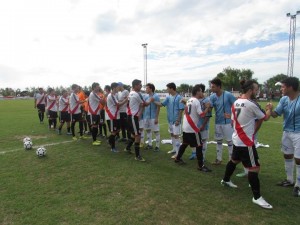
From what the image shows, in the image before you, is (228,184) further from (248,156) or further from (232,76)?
(232,76)

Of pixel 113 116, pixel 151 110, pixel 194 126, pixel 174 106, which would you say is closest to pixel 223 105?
pixel 194 126

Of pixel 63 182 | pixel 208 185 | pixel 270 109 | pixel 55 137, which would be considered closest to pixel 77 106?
pixel 55 137

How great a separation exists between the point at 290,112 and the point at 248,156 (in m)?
1.47

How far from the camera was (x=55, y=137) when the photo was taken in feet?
37.6

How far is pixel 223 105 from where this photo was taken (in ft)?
22.5

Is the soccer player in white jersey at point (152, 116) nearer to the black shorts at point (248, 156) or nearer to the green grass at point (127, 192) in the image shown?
the green grass at point (127, 192)

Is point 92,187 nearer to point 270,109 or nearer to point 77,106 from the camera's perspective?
point 270,109

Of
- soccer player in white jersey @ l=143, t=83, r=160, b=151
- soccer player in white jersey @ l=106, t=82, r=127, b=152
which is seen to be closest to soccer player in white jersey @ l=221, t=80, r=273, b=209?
soccer player in white jersey @ l=143, t=83, r=160, b=151

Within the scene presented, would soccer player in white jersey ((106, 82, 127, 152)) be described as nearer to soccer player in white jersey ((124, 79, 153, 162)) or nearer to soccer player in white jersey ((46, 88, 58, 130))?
soccer player in white jersey ((124, 79, 153, 162))

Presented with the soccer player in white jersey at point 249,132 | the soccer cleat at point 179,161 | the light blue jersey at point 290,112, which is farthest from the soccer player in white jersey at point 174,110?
the light blue jersey at point 290,112

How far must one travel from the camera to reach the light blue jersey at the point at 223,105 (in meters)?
6.82

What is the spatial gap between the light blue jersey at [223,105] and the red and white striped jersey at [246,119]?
1932mm

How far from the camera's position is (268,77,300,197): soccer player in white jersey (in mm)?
5121

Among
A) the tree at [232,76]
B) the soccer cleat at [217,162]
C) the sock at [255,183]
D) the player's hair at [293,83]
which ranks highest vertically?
the tree at [232,76]
